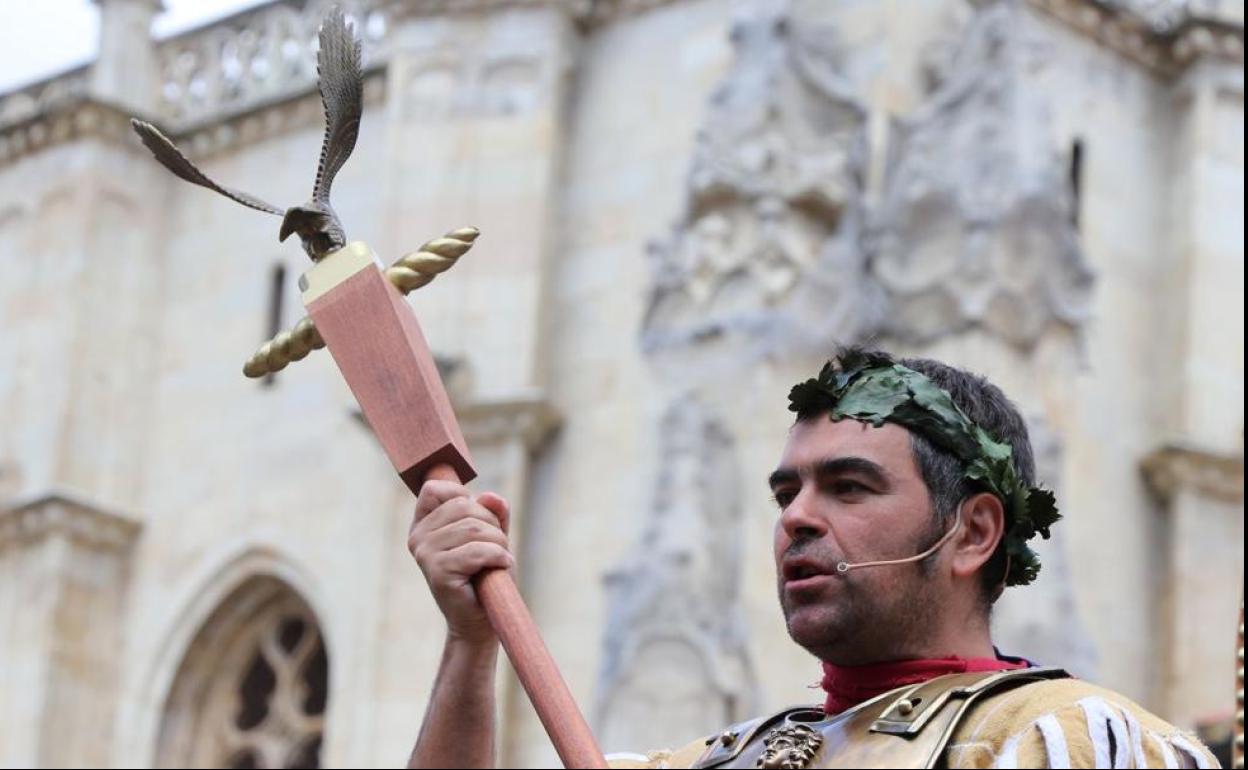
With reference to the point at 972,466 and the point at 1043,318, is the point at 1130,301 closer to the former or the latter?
the point at 1043,318

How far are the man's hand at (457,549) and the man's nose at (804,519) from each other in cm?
47

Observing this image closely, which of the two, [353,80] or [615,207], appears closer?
[353,80]

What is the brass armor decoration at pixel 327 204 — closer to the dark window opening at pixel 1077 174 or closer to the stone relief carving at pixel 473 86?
the dark window opening at pixel 1077 174

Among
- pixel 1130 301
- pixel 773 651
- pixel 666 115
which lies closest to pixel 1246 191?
pixel 1130 301

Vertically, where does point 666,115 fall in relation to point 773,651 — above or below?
above

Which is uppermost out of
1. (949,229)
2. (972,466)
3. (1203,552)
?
(949,229)

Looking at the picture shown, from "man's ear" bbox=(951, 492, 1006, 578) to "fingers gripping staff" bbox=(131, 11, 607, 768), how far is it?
2.27ft

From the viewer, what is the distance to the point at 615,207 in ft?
57.3

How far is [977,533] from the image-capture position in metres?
4.34

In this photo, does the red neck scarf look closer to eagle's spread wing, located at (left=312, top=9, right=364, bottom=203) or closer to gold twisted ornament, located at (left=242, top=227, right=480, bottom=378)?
gold twisted ornament, located at (left=242, top=227, right=480, bottom=378)

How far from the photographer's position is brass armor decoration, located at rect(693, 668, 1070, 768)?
393cm

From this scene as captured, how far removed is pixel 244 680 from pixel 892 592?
1526 cm

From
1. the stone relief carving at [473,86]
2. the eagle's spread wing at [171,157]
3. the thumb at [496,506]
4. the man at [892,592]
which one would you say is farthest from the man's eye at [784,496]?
the stone relief carving at [473,86]

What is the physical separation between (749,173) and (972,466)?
1164 centimetres
